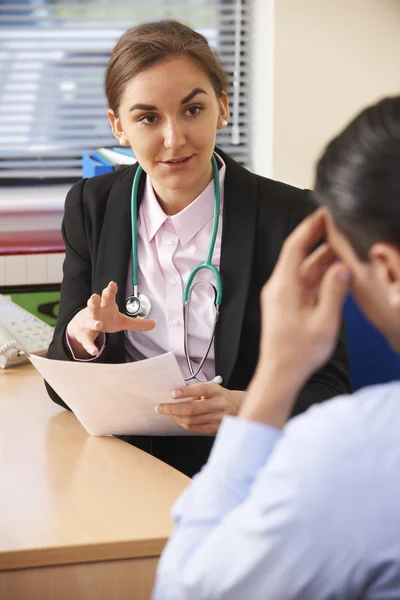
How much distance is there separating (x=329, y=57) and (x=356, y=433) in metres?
2.36

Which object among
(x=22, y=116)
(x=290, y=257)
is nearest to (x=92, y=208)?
(x=290, y=257)

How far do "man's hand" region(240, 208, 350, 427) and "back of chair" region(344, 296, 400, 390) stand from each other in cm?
76

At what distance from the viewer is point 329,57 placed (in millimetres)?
2863

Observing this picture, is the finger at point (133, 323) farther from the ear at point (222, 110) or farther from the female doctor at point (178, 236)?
the ear at point (222, 110)

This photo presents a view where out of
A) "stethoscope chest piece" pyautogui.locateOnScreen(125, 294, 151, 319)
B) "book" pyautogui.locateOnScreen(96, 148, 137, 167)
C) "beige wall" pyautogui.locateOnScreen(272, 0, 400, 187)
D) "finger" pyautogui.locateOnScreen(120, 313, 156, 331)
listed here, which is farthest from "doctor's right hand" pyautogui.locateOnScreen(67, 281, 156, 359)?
"beige wall" pyautogui.locateOnScreen(272, 0, 400, 187)

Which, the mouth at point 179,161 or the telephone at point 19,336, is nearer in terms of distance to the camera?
the mouth at point 179,161

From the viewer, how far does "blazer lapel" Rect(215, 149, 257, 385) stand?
63.0 inches

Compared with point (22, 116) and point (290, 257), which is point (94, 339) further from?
point (22, 116)

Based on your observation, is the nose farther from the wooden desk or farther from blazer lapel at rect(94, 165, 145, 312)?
the wooden desk

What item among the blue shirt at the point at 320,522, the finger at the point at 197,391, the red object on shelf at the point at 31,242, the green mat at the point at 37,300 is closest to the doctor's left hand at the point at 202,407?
the finger at the point at 197,391

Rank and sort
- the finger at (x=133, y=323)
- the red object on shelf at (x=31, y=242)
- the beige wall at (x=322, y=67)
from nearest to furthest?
the finger at (x=133, y=323), the red object on shelf at (x=31, y=242), the beige wall at (x=322, y=67)

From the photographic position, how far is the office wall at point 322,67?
284 centimetres

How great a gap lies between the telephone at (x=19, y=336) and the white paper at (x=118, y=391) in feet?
1.34

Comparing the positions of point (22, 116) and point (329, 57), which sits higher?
point (329, 57)
